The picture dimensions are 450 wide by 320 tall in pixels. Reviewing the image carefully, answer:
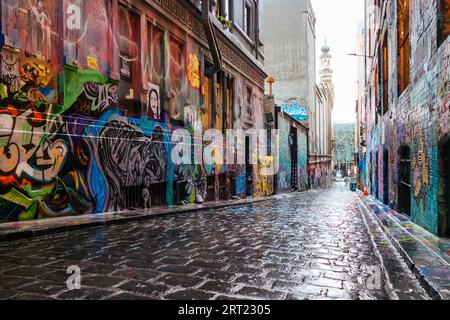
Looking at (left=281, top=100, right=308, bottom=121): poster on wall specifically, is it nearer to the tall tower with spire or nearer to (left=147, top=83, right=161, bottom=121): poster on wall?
(left=147, top=83, right=161, bottom=121): poster on wall

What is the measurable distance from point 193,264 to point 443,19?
5814mm

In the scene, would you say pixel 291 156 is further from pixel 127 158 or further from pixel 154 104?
pixel 127 158

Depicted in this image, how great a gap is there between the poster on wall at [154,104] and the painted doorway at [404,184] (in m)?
7.47

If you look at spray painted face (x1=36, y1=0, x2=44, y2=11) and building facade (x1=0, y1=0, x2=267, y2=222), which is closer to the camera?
Answer: building facade (x1=0, y1=0, x2=267, y2=222)

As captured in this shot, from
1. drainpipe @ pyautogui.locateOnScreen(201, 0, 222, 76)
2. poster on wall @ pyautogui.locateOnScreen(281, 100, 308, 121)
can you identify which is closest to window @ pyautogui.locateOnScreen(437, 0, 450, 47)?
drainpipe @ pyautogui.locateOnScreen(201, 0, 222, 76)

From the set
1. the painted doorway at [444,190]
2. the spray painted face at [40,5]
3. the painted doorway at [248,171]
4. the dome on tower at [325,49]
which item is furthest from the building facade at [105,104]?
the dome on tower at [325,49]

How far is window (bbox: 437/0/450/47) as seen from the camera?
20.5 ft

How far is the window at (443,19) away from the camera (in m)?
6.26

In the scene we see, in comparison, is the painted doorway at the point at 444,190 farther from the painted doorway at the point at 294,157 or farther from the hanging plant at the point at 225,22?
the painted doorway at the point at 294,157

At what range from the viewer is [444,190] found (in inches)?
247

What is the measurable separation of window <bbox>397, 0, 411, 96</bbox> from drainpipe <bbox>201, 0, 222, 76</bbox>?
24.0ft

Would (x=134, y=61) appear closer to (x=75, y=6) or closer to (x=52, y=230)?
(x=75, y=6)
